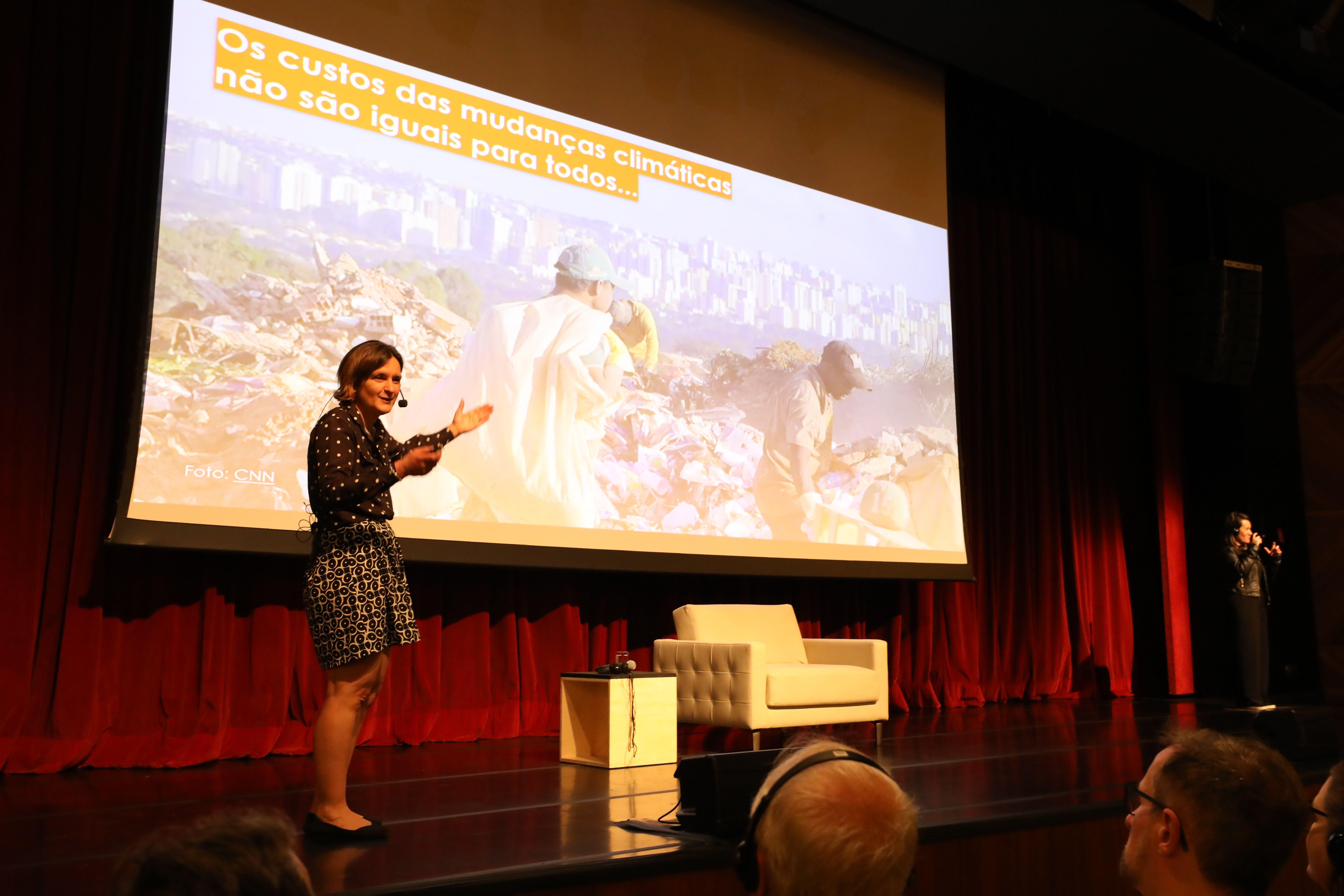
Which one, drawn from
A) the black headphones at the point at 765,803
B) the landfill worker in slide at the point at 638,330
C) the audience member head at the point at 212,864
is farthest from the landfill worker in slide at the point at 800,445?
the audience member head at the point at 212,864

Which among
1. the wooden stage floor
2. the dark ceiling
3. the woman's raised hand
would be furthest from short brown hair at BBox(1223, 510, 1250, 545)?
the woman's raised hand

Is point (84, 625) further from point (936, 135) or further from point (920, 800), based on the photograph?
point (936, 135)

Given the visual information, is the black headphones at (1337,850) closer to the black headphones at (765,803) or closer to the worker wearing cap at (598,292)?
the black headphones at (765,803)

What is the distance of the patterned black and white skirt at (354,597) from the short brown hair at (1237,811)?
1651mm

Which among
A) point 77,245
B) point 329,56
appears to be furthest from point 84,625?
point 329,56

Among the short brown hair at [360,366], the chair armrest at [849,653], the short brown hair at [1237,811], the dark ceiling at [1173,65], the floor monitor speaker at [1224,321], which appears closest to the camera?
the short brown hair at [1237,811]

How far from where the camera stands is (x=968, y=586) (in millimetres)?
6906

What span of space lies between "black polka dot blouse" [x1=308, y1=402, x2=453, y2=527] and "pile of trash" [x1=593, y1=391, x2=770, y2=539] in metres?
2.45

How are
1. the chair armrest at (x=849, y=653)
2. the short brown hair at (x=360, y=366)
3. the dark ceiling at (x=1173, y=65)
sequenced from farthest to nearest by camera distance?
the dark ceiling at (x=1173, y=65) < the chair armrest at (x=849, y=653) < the short brown hair at (x=360, y=366)

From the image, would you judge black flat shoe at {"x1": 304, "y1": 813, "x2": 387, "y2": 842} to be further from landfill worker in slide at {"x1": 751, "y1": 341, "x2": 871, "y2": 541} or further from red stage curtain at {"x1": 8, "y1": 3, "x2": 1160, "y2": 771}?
landfill worker in slide at {"x1": 751, "y1": 341, "x2": 871, "y2": 541}

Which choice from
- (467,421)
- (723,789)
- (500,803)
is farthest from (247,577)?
(723,789)

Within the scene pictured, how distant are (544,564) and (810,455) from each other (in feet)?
5.67

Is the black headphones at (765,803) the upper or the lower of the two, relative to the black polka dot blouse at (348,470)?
lower

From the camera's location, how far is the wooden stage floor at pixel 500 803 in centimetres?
224
